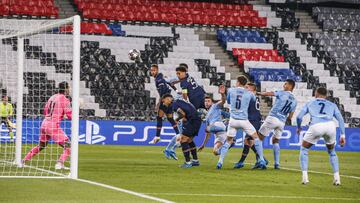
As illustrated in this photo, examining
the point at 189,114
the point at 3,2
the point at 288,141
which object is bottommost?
the point at 288,141

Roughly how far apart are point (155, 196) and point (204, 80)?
2483 centimetres

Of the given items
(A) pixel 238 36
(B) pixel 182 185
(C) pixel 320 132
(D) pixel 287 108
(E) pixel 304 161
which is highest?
(A) pixel 238 36

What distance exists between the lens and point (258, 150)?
19.7 m

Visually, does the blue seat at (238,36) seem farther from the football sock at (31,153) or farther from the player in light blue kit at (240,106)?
the football sock at (31,153)

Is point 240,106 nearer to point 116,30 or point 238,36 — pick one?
point 116,30

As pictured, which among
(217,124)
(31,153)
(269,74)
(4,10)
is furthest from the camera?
(269,74)

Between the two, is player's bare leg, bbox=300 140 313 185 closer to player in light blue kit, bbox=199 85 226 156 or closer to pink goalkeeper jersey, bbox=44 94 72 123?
pink goalkeeper jersey, bbox=44 94 72 123

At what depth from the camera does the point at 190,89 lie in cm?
2100

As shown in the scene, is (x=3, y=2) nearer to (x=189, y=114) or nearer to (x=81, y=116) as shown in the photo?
(x=81, y=116)

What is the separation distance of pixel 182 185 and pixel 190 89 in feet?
21.8

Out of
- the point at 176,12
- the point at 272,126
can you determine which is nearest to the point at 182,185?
the point at 272,126

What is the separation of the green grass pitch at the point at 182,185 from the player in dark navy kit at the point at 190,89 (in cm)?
160

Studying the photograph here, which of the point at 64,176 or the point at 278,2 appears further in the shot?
the point at 278,2

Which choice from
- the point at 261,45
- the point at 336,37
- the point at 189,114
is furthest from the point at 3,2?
the point at 189,114
